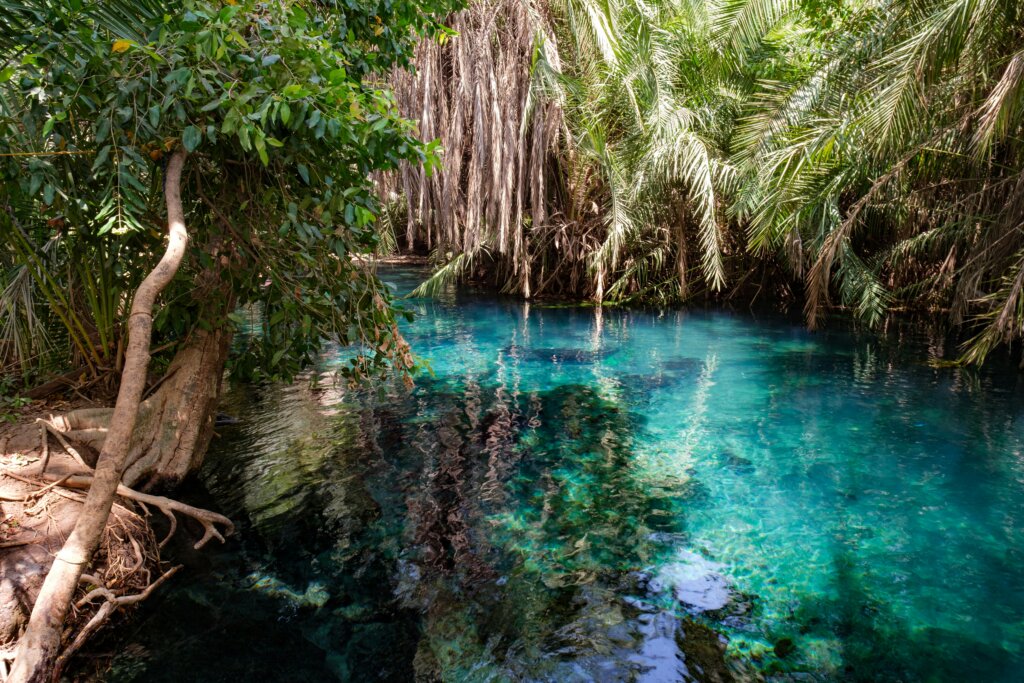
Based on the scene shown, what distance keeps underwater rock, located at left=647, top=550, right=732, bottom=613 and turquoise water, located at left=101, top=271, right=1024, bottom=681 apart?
0.01m

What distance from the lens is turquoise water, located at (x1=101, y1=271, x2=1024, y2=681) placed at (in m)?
3.40

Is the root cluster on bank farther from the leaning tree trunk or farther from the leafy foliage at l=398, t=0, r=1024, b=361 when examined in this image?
the leafy foliage at l=398, t=0, r=1024, b=361

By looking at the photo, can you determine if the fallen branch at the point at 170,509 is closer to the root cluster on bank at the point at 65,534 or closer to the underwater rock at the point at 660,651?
the root cluster on bank at the point at 65,534

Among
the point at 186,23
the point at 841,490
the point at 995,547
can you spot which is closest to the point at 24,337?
the point at 186,23

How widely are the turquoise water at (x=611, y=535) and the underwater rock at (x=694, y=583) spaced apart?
13 mm

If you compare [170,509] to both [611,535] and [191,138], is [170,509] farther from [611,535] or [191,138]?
→ [611,535]

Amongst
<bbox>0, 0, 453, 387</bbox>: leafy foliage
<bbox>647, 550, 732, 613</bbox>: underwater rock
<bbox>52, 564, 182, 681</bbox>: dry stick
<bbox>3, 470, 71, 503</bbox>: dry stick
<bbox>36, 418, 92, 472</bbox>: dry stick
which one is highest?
<bbox>0, 0, 453, 387</bbox>: leafy foliage

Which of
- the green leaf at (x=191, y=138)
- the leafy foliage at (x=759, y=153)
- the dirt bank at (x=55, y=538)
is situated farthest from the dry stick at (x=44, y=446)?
the leafy foliage at (x=759, y=153)

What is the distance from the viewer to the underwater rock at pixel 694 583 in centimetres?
382

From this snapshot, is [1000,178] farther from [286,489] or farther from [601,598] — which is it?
[286,489]

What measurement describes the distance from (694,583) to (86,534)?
314 cm

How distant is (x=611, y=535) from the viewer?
459 cm

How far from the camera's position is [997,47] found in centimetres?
720

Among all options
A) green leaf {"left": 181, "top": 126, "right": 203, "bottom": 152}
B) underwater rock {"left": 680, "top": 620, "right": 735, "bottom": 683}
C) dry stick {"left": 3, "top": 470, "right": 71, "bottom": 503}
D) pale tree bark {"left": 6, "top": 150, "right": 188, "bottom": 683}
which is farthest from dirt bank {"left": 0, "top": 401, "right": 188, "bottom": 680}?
underwater rock {"left": 680, "top": 620, "right": 735, "bottom": 683}
